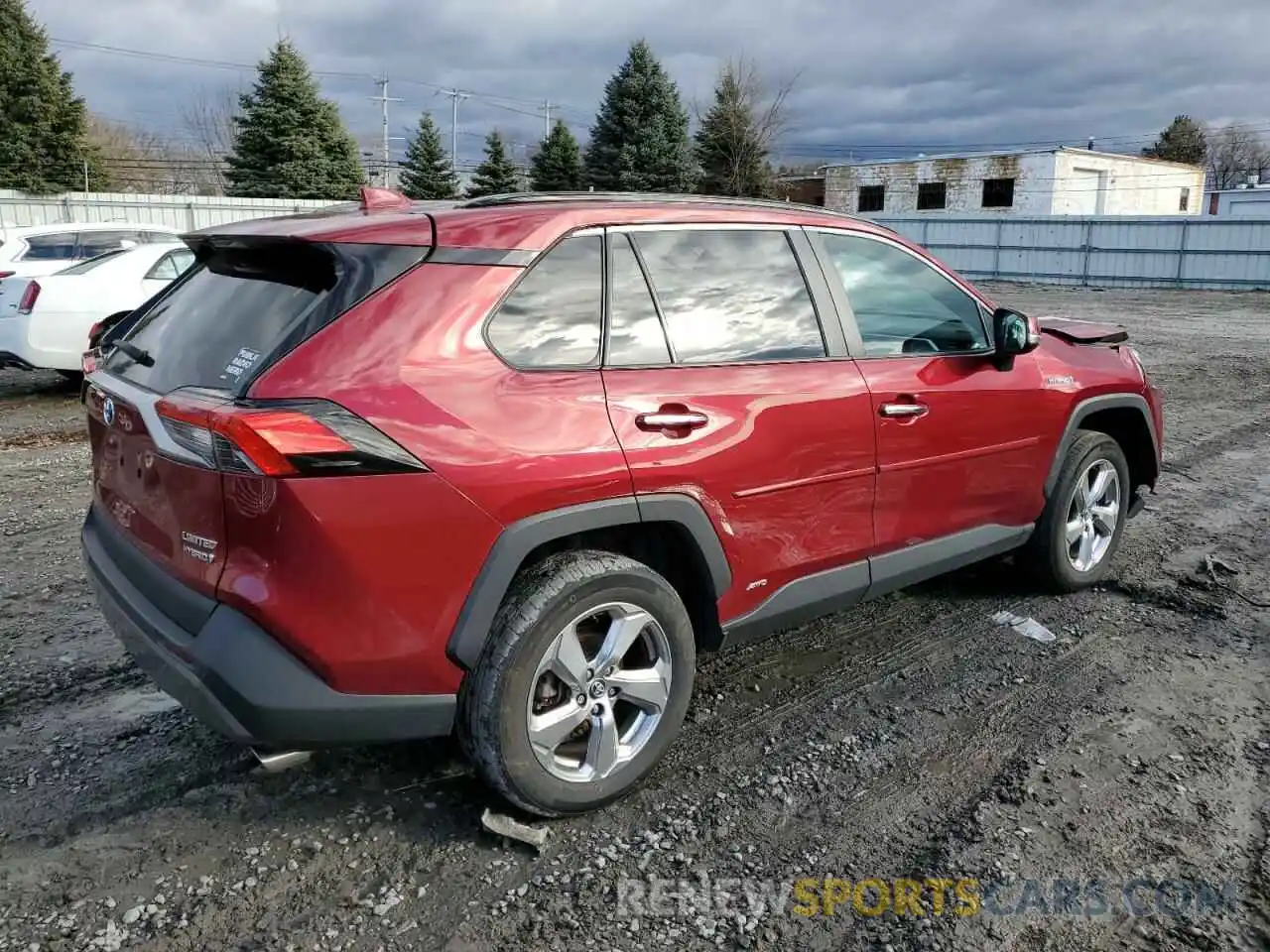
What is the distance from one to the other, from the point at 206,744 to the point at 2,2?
3837 centimetres

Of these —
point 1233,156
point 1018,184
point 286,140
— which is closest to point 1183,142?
point 1233,156

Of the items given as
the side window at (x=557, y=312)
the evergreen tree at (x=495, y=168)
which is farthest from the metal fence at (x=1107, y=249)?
the side window at (x=557, y=312)

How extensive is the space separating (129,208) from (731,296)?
30.9 meters

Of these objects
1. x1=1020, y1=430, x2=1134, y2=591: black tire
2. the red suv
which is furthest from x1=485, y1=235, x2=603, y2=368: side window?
x1=1020, y1=430, x2=1134, y2=591: black tire

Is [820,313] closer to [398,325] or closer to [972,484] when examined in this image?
[972,484]

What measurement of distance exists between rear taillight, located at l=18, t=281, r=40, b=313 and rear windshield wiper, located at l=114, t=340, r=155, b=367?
712 centimetres

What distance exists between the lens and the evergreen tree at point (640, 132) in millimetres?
40344

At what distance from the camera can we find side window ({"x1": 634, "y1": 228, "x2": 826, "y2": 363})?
3.15 meters

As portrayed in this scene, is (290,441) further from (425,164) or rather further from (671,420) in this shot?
(425,164)

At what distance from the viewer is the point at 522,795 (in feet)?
9.11

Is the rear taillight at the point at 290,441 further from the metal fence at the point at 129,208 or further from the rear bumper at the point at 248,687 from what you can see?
the metal fence at the point at 129,208

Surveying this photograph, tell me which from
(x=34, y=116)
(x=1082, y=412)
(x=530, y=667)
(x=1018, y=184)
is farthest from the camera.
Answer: (x=1018, y=184)

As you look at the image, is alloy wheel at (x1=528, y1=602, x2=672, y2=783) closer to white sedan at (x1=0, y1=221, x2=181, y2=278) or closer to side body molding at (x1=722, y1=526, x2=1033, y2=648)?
side body molding at (x1=722, y1=526, x2=1033, y2=648)

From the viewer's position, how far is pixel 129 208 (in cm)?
2917
